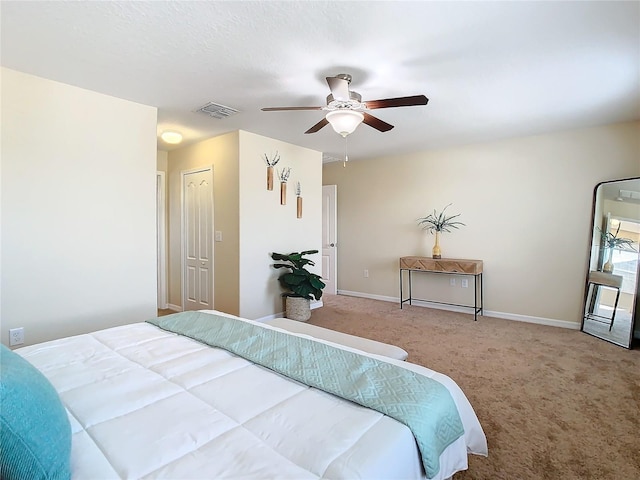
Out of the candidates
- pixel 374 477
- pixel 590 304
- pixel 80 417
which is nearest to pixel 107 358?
pixel 80 417

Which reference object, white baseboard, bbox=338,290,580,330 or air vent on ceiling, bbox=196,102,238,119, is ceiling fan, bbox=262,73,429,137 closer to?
air vent on ceiling, bbox=196,102,238,119

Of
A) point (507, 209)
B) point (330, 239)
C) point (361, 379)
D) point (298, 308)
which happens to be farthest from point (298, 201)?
point (361, 379)

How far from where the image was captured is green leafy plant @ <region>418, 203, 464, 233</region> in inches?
195

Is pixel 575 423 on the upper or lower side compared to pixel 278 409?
lower

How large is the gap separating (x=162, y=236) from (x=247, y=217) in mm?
1699

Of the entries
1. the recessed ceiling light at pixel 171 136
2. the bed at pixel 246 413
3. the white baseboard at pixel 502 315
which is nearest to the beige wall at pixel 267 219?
the recessed ceiling light at pixel 171 136

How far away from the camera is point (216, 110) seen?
334cm

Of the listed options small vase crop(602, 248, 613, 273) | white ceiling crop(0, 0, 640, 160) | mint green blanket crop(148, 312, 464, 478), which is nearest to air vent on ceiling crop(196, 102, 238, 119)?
white ceiling crop(0, 0, 640, 160)

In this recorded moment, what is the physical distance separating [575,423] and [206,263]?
3.96 metres

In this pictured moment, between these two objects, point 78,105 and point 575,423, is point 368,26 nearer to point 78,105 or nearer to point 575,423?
point 78,105

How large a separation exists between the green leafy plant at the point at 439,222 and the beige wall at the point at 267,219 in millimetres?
1654

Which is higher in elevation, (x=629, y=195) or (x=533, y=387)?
(x=629, y=195)

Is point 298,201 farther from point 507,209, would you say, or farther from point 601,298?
point 601,298

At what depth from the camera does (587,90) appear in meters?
2.89
